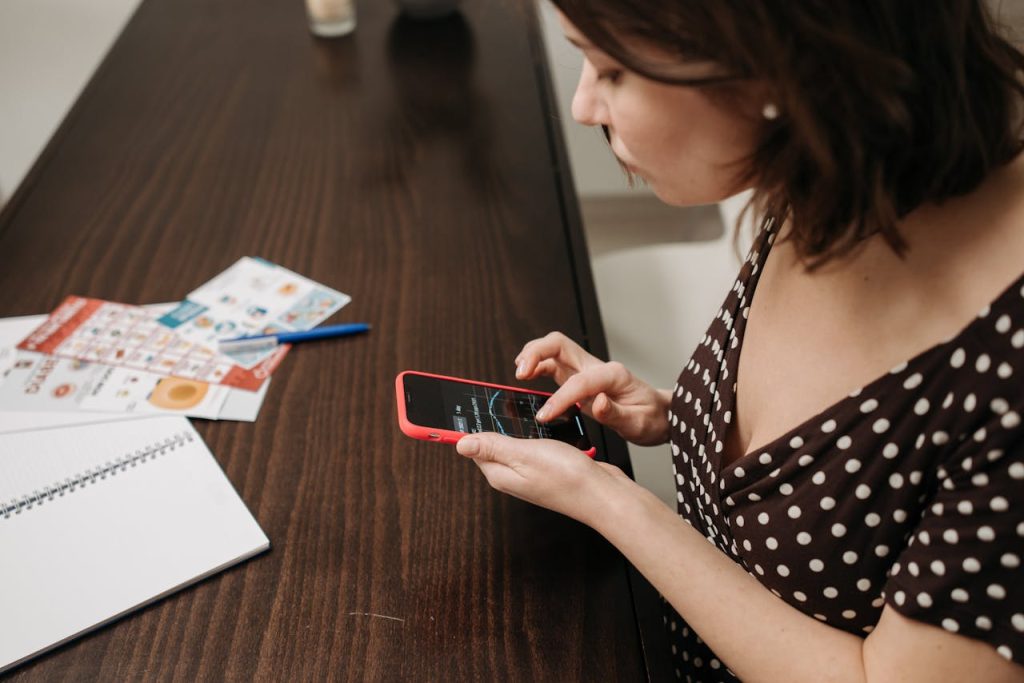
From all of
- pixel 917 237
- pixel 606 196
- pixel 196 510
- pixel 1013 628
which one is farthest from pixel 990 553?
pixel 606 196

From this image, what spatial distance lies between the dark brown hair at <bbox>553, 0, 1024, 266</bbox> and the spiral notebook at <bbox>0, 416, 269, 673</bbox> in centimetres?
54

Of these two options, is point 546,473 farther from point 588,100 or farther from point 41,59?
point 41,59

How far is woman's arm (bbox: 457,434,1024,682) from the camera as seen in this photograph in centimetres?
62

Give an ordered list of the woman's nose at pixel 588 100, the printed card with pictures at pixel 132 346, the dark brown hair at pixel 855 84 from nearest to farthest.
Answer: the dark brown hair at pixel 855 84 → the woman's nose at pixel 588 100 → the printed card with pictures at pixel 132 346

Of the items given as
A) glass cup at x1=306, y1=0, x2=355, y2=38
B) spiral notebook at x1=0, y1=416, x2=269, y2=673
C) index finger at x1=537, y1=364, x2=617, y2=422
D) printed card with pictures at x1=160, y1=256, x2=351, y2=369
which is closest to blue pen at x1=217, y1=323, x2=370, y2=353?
printed card with pictures at x1=160, y1=256, x2=351, y2=369

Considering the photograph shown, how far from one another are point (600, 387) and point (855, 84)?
1.31 ft

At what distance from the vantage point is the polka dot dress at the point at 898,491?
21.9 inches

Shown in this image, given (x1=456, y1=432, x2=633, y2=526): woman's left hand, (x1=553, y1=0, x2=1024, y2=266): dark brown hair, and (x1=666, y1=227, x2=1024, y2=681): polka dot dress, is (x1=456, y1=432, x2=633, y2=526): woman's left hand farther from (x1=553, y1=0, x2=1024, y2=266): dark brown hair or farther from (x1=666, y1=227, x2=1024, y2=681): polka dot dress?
(x1=553, y1=0, x2=1024, y2=266): dark brown hair

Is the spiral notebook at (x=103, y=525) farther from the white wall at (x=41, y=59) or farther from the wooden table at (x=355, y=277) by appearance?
the white wall at (x=41, y=59)

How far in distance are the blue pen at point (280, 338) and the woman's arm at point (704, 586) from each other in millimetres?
294

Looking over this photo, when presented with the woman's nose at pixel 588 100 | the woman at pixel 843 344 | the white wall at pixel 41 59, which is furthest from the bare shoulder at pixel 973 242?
the white wall at pixel 41 59

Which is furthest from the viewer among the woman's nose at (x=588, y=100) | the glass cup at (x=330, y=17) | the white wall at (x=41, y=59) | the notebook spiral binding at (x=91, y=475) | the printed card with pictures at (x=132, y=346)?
the white wall at (x=41, y=59)

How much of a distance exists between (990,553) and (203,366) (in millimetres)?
776

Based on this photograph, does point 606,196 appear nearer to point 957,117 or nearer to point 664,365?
point 664,365
